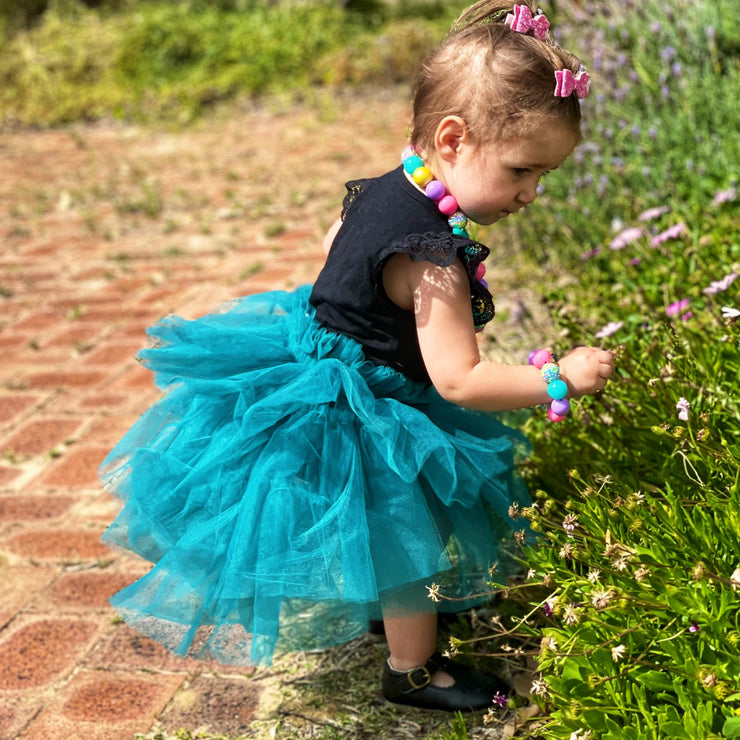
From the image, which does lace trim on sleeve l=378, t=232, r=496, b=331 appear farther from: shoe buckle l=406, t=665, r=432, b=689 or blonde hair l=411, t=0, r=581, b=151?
shoe buckle l=406, t=665, r=432, b=689

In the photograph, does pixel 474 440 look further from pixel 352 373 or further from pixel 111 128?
pixel 111 128

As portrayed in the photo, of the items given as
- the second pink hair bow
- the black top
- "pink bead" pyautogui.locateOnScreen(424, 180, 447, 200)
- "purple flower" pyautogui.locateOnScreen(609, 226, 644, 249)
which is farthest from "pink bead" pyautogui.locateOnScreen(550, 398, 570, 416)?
"purple flower" pyautogui.locateOnScreen(609, 226, 644, 249)

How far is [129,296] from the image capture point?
4.87m

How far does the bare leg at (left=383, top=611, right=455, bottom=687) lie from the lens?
2.10 m

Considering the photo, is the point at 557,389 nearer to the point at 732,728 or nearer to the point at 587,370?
the point at 587,370

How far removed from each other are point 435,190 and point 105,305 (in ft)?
10.3

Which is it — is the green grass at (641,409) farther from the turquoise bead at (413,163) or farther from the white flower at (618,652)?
the turquoise bead at (413,163)

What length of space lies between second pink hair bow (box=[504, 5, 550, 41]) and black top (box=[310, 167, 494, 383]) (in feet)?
1.23

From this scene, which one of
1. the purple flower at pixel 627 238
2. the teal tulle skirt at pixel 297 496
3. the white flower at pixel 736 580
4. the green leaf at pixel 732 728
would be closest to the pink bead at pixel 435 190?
the teal tulle skirt at pixel 297 496

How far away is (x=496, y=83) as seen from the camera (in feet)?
6.20

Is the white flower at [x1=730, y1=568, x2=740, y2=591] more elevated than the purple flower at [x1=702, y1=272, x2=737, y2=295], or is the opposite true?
the purple flower at [x1=702, y1=272, x2=737, y2=295]

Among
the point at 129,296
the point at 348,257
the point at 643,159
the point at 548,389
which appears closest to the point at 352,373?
the point at 348,257

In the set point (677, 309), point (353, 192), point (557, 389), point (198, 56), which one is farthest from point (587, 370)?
point (198, 56)

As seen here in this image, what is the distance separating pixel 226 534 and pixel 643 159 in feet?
8.97
